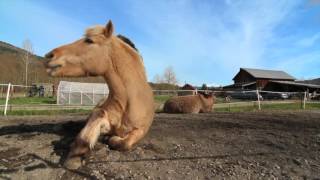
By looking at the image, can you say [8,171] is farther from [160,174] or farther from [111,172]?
[160,174]

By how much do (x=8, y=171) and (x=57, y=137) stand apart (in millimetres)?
1353

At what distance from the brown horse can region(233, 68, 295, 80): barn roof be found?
3223 inches

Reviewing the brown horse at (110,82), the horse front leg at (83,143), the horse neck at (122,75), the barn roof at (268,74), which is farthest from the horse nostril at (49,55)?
the barn roof at (268,74)


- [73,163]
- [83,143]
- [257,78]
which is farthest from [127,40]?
[257,78]

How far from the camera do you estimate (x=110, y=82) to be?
19.2 ft

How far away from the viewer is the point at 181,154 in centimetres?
554

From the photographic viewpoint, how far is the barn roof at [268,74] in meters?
86.6

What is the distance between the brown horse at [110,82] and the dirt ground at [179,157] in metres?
0.24

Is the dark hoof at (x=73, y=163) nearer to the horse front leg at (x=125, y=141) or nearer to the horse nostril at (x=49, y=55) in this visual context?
the horse front leg at (x=125, y=141)

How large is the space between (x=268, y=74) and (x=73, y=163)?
8739cm

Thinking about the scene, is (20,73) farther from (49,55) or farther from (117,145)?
(117,145)

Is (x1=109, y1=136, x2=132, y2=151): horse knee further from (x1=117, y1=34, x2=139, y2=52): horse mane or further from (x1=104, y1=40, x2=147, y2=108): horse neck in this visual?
(x1=117, y1=34, x2=139, y2=52): horse mane

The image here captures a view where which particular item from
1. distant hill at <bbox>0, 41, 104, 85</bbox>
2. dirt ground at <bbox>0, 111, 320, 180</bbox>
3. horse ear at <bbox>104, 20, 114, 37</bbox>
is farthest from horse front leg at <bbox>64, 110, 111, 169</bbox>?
distant hill at <bbox>0, 41, 104, 85</bbox>

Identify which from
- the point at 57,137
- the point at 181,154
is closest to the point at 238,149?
the point at 181,154
